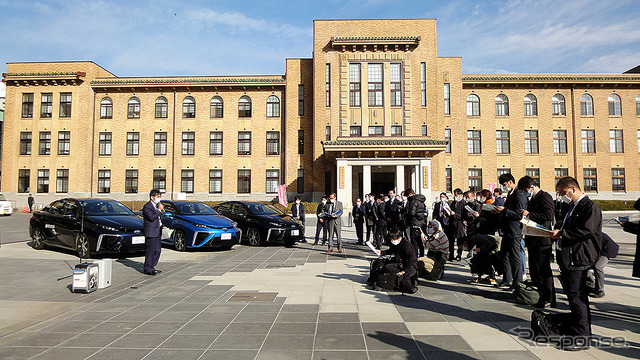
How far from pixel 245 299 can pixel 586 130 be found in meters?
38.2

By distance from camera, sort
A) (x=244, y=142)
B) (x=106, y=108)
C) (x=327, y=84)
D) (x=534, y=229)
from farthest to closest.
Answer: (x=106, y=108) < (x=244, y=142) < (x=327, y=84) < (x=534, y=229)

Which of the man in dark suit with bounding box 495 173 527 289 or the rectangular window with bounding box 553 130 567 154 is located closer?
the man in dark suit with bounding box 495 173 527 289

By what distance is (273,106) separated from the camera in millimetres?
34062

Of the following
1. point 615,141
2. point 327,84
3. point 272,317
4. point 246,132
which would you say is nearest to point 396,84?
point 327,84

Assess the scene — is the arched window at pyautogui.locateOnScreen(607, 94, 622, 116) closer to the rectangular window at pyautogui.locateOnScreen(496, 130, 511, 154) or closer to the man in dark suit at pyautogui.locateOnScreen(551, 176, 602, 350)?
the rectangular window at pyautogui.locateOnScreen(496, 130, 511, 154)

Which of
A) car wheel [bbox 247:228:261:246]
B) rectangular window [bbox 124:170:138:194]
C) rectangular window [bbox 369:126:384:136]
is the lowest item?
car wheel [bbox 247:228:261:246]

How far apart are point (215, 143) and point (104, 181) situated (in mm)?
10632

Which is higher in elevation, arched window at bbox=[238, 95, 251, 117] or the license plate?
arched window at bbox=[238, 95, 251, 117]

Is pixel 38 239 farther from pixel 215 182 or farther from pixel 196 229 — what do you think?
Result: pixel 215 182

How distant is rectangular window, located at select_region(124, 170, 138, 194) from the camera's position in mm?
33906

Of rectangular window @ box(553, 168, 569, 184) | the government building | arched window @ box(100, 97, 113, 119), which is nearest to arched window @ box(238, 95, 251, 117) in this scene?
the government building

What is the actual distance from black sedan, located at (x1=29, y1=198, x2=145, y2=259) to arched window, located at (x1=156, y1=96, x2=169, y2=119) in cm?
2423

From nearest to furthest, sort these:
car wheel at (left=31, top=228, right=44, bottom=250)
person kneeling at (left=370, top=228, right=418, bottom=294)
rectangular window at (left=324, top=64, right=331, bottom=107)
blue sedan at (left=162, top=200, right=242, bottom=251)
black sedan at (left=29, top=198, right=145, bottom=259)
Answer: person kneeling at (left=370, top=228, right=418, bottom=294), black sedan at (left=29, top=198, right=145, bottom=259), car wheel at (left=31, top=228, right=44, bottom=250), blue sedan at (left=162, top=200, right=242, bottom=251), rectangular window at (left=324, top=64, right=331, bottom=107)

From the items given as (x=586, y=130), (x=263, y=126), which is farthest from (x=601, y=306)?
(x=586, y=130)
